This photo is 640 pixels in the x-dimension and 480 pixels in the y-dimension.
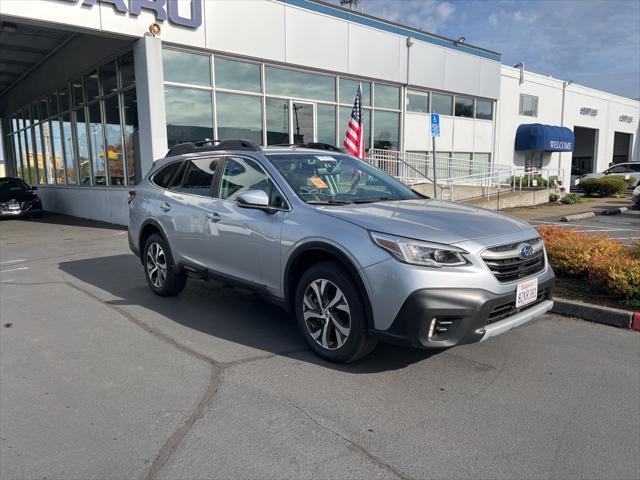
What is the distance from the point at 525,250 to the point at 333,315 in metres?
1.57

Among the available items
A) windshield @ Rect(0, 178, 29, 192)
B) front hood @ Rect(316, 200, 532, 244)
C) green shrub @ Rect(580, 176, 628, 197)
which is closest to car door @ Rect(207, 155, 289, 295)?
front hood @ Rect(316, 200, 532, 244)

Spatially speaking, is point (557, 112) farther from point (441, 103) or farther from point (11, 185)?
point (11, 185)

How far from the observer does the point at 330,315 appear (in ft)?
12.6

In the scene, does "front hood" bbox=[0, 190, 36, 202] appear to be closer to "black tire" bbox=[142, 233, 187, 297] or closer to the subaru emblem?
"black tire" bbox=[142, 233, 187, 297]

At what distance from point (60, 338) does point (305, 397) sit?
278 centimetres

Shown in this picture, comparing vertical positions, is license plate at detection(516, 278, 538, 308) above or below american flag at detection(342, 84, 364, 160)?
below

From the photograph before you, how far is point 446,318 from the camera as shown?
334 centimetres

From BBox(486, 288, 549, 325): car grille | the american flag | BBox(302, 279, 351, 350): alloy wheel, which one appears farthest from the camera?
the american flag

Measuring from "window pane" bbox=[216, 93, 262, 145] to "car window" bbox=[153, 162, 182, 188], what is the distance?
7.32 metres

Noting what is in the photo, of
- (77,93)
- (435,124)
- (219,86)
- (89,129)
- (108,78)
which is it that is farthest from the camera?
(77,93)

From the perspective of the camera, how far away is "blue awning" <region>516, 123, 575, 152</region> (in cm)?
2281

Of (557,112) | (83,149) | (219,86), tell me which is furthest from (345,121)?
(557,112)

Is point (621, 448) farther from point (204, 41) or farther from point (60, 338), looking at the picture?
point (204, 41)

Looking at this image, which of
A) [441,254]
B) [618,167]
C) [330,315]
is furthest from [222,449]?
[618,167]
